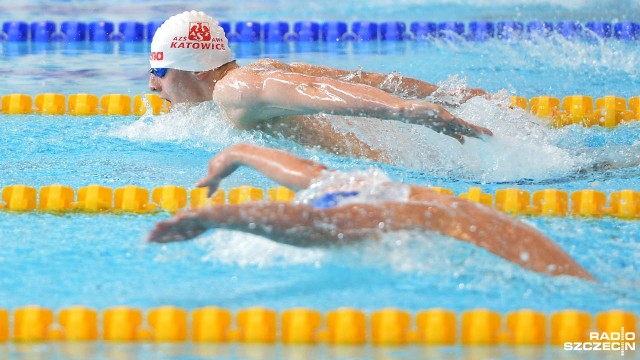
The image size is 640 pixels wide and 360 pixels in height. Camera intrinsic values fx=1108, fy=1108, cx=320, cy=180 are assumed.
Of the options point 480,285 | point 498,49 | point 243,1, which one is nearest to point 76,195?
point 480,285

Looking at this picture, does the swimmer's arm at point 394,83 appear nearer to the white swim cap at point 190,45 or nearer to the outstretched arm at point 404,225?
the white swim cap at point 190,45

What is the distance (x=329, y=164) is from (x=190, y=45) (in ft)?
2.67

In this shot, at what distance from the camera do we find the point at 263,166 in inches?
129

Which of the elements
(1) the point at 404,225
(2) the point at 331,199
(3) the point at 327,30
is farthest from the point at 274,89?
(3) the point at 327,30

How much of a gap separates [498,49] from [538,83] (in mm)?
1204

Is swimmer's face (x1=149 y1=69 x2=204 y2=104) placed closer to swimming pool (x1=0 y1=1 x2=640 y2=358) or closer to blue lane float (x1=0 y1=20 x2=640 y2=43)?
swimming pool (x1=0 y1=1 x2=640 y2=358)

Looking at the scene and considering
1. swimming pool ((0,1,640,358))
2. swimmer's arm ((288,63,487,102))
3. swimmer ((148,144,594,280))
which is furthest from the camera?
swimmer's arm ((288,63,487,102))

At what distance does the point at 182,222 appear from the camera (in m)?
2.78

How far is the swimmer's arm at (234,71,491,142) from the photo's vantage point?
394cm

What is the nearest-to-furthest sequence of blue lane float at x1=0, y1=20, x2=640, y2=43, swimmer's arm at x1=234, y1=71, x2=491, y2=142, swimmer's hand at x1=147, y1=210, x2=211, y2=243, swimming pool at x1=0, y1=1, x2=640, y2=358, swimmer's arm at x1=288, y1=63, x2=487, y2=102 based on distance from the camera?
swimmer's hand at x1=147, y1=210, x2=211, y2=243 → swimming pool at x1=0, y1=1, x2=640, y2=358 → swimmer's arm at x1=234, y1=71, x2=491, y2=142 → swimmer's arm at x1=288, y1=63, x2=487, y2=102 → blue lane float at x1=0, y1=20, x2=640, y2=43

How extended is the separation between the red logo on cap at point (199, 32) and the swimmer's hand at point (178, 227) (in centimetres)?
209

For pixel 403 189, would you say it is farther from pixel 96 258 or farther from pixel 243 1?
pixel 243 1

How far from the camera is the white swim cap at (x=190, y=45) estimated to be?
474cm

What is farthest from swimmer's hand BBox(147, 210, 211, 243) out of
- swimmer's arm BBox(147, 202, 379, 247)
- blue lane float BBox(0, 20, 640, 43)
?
blue lane float BBox(0, 20, 640, 43)
